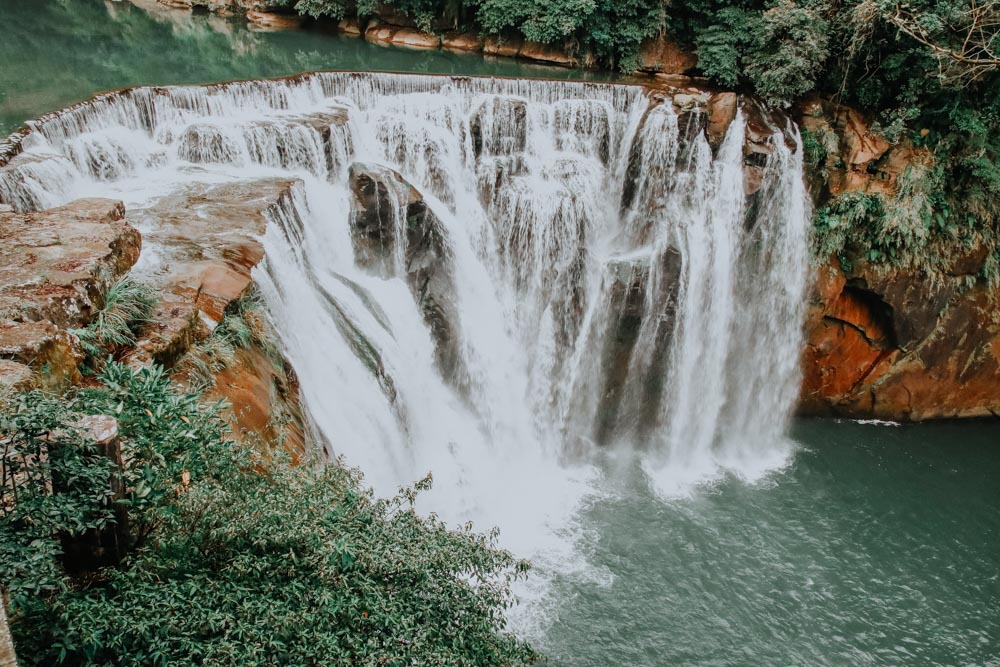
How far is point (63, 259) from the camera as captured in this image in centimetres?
632

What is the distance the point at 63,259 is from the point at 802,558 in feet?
37.2

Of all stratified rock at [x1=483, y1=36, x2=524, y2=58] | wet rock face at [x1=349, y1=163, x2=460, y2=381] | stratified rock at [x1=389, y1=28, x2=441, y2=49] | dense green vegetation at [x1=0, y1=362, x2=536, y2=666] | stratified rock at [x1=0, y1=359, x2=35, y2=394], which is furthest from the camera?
stratified rock at [x1=389, y1=28, x2=441, y2=49]

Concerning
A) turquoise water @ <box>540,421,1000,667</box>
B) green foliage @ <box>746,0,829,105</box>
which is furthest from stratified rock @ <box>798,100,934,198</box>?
turquoise water @ <box>540,421,1000,667</box>

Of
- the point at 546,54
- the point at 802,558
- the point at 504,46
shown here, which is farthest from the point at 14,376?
the point at 504,46

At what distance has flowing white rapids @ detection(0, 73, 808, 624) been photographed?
1116 centimetres

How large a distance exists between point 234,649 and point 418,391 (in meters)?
7.14

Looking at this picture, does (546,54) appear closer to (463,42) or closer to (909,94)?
(463,42)

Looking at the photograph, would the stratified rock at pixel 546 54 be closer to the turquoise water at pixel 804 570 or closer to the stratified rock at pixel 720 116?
the stratified rock at pixel 720 116

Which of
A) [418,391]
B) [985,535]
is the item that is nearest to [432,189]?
[418,391]

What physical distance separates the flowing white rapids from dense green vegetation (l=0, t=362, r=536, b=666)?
17.0ft

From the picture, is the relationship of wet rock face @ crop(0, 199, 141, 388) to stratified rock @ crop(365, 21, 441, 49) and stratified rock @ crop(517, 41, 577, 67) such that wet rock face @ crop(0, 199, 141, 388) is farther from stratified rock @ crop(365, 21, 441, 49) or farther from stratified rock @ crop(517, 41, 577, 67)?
stratified rock @ crop(365, 21, 441, 49)

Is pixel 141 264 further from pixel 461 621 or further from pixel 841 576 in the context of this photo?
pixel 841 576

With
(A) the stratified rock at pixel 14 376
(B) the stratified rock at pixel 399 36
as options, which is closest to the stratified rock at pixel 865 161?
(A) the stratified rock at pixel 14 376

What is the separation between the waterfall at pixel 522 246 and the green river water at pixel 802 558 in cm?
105
